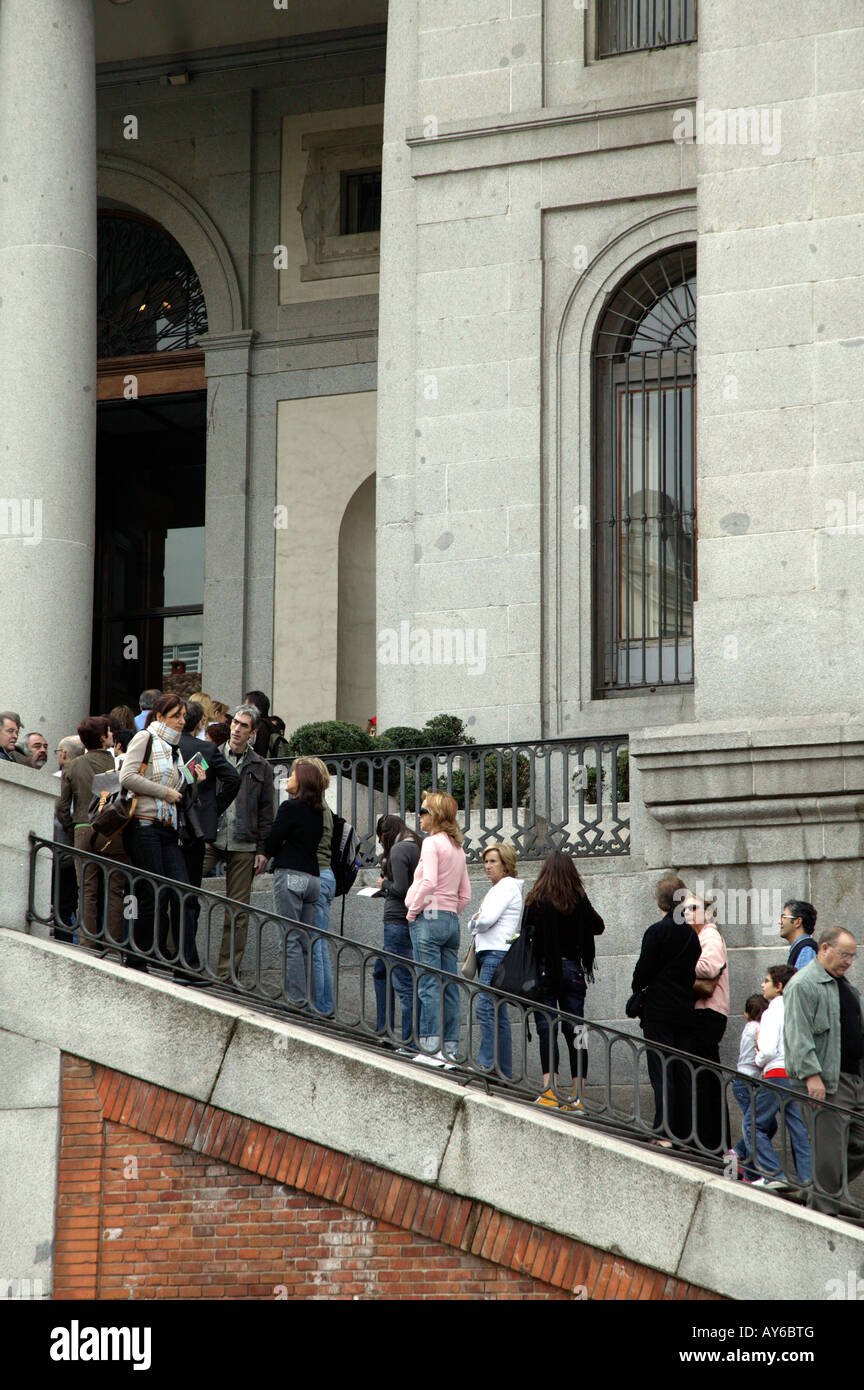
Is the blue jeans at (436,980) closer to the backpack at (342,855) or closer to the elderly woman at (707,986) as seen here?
the backpack at (342,855)

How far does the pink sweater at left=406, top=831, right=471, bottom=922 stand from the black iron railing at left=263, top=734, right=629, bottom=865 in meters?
2.72

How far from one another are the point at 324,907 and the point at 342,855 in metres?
0.49

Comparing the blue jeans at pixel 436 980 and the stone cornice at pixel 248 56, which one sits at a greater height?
the stone cornice at pixel 248 56

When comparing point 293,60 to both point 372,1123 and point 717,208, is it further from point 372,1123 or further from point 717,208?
point 372,1123

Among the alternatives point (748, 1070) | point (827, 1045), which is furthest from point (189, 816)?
point (827, 1045)

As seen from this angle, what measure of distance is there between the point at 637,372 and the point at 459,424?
1.99 metres

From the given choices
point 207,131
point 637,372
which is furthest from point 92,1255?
point 207,131

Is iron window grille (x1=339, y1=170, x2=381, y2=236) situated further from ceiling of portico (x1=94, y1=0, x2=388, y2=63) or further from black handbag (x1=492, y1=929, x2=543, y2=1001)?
black handbag (x1=492, y1=929, x2=543, y2=1001)

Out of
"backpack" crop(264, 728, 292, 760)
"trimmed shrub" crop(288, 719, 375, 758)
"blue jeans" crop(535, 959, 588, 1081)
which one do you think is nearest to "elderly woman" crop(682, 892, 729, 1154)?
"blue jeans" crop(535, 959, 588, 1081)

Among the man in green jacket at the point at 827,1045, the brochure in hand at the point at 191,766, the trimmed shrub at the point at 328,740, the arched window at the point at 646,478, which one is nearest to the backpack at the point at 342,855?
the brochure in hand at the point at 191,766

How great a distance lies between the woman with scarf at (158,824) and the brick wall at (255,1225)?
106cm

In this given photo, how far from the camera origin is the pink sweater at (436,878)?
509 inches

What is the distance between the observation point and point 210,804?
42.6 feet
